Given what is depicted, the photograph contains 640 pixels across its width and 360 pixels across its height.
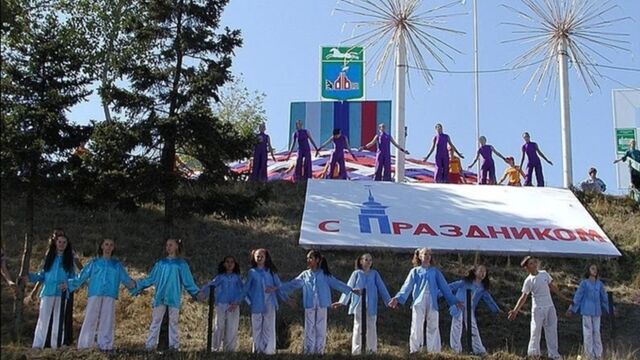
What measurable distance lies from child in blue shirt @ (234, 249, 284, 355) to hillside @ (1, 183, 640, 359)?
30 cm

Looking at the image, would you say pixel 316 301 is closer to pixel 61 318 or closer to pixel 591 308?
pixel 61 318

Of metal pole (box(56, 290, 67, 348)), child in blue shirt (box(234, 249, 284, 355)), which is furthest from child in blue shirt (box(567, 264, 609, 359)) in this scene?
metal pole (box(56, 290, 67, 348))

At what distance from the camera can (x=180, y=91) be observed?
503 inches

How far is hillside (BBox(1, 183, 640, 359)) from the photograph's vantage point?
41.5ft

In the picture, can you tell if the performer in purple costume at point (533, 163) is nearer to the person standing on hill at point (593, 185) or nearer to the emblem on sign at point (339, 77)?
the person standing on hill at point (593, 185)

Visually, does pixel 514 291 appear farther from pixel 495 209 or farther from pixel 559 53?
pixel 559 53

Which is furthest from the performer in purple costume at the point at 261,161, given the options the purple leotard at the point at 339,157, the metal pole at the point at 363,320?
the metal pole at the point at 363,320

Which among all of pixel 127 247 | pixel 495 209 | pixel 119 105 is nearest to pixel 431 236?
pixel 495 209

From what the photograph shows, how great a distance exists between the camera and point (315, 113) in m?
30.3

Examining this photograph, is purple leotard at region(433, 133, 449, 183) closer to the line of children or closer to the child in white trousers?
the line of children

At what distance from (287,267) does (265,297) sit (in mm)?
4619

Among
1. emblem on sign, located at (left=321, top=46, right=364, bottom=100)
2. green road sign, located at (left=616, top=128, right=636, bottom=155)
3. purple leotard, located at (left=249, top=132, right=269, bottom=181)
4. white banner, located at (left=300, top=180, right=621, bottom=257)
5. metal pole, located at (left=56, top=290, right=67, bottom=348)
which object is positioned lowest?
metal pole, located at (left=56, top=290, right=67, bottom=348)

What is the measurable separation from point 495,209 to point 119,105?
9518mm

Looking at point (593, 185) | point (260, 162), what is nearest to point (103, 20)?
point (260, 162)
